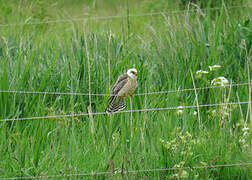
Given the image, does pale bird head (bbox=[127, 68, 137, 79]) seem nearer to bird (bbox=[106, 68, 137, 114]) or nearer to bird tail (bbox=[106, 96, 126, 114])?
bird (bbox=[106, 68, 137, 114])

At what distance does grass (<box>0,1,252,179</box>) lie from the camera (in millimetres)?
3373

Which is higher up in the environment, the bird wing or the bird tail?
the bird wing

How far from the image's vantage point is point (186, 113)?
Result: 4016 mm

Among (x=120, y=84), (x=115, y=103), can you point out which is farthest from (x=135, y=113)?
(x=120, y=84)

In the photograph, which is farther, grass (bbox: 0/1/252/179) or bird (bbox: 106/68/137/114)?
bird (bbox: 106/68/137/114)

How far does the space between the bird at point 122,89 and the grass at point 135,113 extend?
0.62ft

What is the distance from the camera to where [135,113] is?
13.6 ft

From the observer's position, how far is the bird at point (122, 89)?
142 inches

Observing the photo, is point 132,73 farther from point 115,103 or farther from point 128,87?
point 115,103

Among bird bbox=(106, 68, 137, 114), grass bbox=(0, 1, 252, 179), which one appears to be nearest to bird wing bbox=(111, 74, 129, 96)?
bird bbox=(106, 68, 137, 114)

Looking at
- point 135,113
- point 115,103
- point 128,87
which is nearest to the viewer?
point 128,87

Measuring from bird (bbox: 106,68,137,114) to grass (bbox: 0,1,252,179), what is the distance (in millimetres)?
188

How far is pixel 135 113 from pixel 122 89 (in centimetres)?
57

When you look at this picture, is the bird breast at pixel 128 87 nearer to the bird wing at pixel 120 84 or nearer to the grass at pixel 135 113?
the bird wing at pixel 120 84
